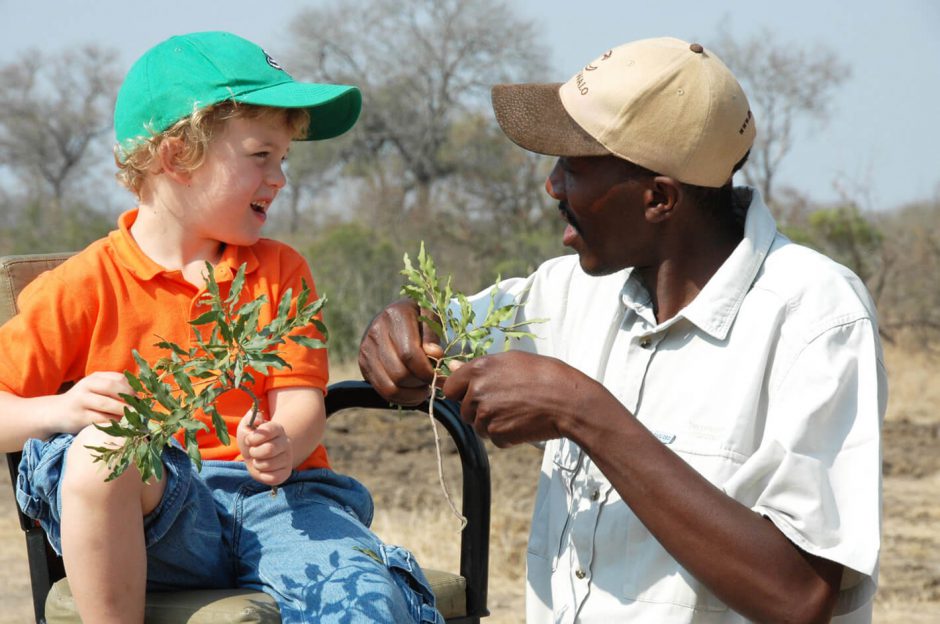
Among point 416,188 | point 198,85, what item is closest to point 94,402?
point 198,85

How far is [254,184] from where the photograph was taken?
241 centimetres

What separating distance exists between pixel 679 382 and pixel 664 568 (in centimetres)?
32

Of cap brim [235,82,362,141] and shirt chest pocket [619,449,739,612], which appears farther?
cap brim [235,82,362,141]

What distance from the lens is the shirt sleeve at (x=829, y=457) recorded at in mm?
1857

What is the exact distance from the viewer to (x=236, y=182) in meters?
2.41

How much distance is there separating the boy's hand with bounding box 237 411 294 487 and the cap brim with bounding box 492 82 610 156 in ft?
2.18

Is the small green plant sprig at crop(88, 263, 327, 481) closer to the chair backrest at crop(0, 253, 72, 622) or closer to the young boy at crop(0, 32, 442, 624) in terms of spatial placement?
the young boy at crop(0, 32, 442, 624)

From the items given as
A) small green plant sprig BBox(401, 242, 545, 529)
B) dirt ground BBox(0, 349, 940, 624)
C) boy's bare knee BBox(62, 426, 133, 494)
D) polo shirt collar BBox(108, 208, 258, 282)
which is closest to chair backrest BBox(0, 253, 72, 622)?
polo shirt collar BBox(108, 208, 258, 282)

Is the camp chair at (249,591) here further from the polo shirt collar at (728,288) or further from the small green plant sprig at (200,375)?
the polo shirt collar at (728,288)

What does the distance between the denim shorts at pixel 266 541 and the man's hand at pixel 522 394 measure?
13.7 inches

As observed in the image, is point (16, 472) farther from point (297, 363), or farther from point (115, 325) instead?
point (297, 363)

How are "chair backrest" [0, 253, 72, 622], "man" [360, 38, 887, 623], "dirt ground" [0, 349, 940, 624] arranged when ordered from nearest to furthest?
"man" [360, 38, 887, 623] → "chair backrest" [0, 253, 72, 622] → "dirt ground" [0, 349, 940, 624]

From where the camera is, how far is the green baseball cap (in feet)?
7.86

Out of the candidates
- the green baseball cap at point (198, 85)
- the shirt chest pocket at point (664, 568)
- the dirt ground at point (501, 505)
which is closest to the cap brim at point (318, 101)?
the green baseball cap at point (198, 85)
